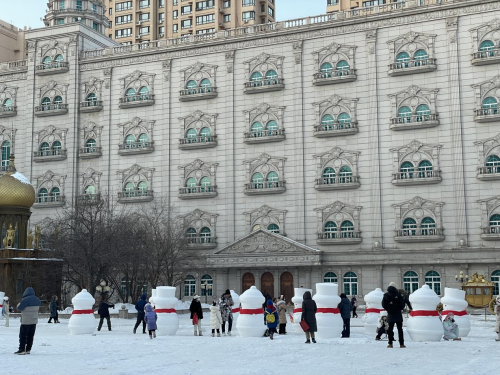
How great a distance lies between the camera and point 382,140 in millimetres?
52062

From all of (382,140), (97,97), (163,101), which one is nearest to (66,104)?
(97,97)

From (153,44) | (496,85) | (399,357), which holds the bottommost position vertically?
(399,357)

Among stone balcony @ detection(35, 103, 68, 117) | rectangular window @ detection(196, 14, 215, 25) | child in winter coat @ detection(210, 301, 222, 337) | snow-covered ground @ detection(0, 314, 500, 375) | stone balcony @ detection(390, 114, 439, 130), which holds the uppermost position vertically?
rectangular window @ detection(196, 14, 215, 25)

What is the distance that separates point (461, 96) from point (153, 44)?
26.7m

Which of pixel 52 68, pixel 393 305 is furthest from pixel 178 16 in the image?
pixel 393 305

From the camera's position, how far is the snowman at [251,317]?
23766 millimetres

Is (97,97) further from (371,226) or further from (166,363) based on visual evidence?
(166,363)

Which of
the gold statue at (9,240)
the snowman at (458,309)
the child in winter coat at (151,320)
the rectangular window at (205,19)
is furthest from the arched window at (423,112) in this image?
the rectangular window at (205,19)

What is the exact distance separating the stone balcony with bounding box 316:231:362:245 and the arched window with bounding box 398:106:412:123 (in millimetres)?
8642

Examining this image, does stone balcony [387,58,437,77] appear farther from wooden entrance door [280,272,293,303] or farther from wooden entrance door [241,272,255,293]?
wooden entrance door [241,272,255,293]

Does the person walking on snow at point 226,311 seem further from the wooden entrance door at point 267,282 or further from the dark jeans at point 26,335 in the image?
the wooden entrance door at point 267,282

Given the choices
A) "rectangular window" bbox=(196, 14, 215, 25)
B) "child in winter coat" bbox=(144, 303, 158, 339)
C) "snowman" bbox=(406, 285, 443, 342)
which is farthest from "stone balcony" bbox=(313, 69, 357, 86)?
"rectangular window" bbox=(196, 14, 215, 25)

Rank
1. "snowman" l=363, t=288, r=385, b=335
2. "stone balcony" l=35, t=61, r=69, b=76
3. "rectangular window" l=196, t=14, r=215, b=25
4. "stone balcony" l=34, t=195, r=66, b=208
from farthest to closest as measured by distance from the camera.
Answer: "rectangular window" l=196, t=14, r=215, b=25 < "stone balcony" l=35, t=61, r=69, b=76 < "stone balcony" l=34, t=195, r=66, b=208 < "snowman" l=363, t=288, r=385, b=335

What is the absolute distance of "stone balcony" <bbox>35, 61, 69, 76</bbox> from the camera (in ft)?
205
